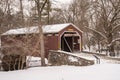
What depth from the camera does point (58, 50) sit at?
910 inches

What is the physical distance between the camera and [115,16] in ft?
93.6

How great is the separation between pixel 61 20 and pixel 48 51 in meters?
20.9

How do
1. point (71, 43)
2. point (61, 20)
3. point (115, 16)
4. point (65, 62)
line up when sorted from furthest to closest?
point (61, 20)
point (115, 16)
point (71, 43)
point (65, 62)

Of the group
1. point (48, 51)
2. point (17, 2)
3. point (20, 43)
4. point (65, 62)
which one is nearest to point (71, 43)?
point (48, 51)

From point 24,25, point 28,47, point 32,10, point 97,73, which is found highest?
point 32,10

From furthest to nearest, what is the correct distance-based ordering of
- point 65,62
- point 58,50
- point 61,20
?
point 61,20, point 58,50, point 65,62

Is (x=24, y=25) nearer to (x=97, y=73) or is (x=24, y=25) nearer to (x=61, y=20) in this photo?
(x=97, y=73)

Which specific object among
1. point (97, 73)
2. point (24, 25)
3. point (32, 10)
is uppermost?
point (32, 10)

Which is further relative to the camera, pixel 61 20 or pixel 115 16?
pixel 61 20

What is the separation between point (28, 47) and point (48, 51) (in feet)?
21.9

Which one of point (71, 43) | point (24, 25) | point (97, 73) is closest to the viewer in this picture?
point (97, 73)

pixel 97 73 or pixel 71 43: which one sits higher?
pixel 71 43

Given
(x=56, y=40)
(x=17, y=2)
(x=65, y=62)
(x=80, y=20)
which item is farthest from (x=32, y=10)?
(x=80, y=20)

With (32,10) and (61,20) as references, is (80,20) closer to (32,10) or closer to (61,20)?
(61,20)
